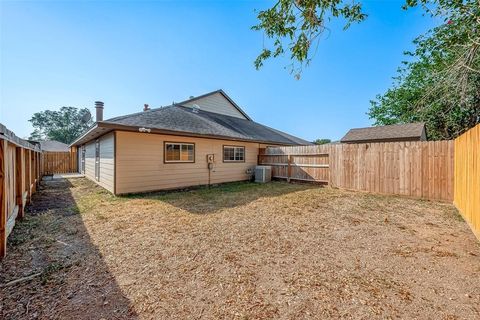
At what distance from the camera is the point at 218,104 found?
50.4 ft

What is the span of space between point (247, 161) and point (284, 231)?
779 centimetres

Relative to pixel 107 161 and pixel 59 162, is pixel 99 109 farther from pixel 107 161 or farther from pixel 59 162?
pixel 59 162

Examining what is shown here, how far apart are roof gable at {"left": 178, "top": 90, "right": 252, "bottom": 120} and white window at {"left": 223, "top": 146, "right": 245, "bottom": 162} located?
484 centimetres

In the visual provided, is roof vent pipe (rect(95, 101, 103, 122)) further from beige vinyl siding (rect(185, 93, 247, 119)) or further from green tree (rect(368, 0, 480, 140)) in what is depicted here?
green tree (rect(368, 0, 480, 140))

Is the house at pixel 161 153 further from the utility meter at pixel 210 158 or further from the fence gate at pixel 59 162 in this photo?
the fence gate at pixel 59 162

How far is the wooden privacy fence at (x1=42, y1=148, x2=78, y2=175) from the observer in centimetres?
1580

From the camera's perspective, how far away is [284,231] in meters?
4.03

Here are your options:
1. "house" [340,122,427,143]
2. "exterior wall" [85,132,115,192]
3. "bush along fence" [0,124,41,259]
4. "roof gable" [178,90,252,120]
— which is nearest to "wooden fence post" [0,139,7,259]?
"bush along fence" [0,124,41,259]

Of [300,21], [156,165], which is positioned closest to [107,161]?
[156,165]

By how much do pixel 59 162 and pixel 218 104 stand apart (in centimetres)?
1323

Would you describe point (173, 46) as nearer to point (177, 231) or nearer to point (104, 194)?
point (104, 194)

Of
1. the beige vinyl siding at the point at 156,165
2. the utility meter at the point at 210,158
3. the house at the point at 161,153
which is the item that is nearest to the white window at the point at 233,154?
the house at the point at 161,153

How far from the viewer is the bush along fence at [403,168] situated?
4.57 meters

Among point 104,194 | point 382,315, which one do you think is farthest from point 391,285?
point 104,194
